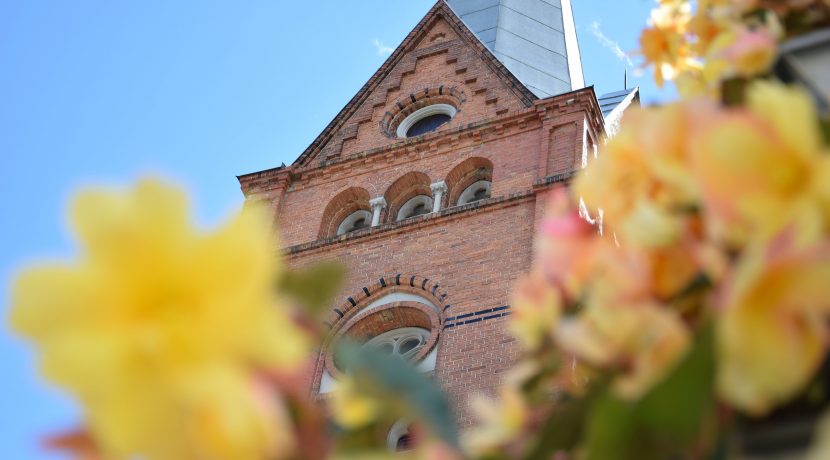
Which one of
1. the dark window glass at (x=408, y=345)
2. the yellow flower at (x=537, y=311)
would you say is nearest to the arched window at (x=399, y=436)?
the dark window glass at (x=408, y=345)

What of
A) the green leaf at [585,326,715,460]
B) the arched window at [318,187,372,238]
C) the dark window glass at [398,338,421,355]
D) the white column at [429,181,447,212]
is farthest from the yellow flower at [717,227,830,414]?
the arched window at [318,187,372,238]

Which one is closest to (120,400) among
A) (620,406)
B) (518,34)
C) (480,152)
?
(620,406)

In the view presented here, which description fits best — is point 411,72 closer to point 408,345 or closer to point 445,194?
point 445,194

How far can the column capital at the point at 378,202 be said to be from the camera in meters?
14.5

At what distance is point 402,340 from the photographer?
1227cm

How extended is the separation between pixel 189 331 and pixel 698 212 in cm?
45

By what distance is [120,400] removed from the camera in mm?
561

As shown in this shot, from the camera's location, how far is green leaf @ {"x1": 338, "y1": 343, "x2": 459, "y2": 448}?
0.70m

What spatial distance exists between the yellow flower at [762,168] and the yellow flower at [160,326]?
0.32 metres

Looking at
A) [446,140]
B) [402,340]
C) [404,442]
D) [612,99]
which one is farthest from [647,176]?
[612,99]

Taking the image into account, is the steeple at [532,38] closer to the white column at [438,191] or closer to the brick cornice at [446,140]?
the brick cornice at [446,140]

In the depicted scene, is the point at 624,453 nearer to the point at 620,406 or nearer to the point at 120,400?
the point at 620,406

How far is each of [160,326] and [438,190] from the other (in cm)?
1349

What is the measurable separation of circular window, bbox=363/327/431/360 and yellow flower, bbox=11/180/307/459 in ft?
36.9
